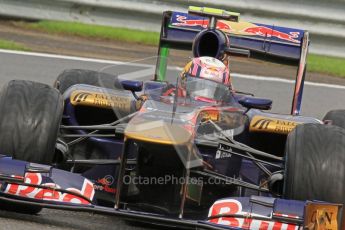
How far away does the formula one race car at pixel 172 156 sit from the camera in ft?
19.0

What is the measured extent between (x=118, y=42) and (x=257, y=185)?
6.79 metres

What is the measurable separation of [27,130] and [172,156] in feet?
3.16

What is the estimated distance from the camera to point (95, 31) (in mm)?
13430

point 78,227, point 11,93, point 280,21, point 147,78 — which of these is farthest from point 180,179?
point 280,21

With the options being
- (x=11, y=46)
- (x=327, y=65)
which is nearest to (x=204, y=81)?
(x=11, y=46)

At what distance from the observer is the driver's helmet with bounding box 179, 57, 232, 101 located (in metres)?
7.01

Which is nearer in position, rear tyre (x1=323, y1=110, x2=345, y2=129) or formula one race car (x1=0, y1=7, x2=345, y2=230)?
formula one race car (x1=0, y1=7, x2=345, y2=230)

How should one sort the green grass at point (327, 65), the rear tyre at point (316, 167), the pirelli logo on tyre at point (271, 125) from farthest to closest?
the green grass at point (327, 65) < the pirelli logo on tyre at point (271, 125) < the rear tyre at point (316, 167)

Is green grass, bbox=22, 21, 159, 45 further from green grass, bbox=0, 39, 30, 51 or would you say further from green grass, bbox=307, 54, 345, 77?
green grass, bbox=307, 54, 345, 77

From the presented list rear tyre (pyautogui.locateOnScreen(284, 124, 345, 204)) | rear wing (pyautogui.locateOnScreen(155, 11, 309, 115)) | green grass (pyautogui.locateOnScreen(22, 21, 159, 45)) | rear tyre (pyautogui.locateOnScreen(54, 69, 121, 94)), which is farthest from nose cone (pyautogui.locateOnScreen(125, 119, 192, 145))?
green grass (pyautogui.locateOnScreen(22, 21, 159, 45))

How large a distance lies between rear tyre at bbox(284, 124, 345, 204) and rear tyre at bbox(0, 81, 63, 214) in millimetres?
1497

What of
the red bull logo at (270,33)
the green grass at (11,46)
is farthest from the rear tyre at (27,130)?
the green grass at (11,46)

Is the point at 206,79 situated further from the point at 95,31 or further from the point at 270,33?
the point at 95,31

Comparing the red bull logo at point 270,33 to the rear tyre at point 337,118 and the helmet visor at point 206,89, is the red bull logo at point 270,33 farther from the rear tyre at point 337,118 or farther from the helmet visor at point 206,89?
the helmet visor at point 206,89
